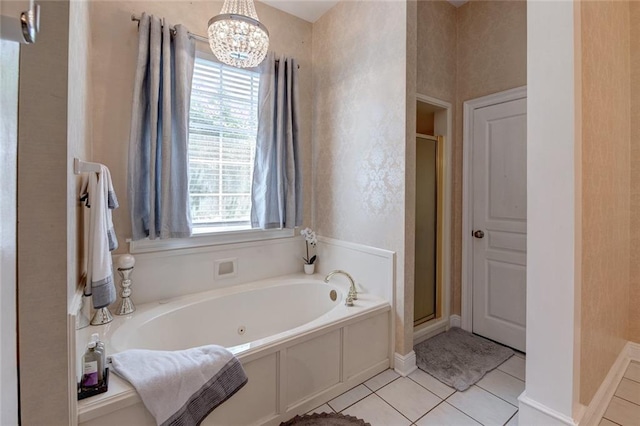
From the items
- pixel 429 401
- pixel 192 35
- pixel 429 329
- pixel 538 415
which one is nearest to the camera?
pixel 538 415

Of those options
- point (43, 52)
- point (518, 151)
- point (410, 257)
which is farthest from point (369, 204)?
point (43, 52)

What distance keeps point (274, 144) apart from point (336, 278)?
1296 mm

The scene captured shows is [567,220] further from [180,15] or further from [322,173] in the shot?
[180,15]

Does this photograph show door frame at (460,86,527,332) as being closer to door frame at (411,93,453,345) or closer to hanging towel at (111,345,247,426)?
door frame at (411,93,453,345)

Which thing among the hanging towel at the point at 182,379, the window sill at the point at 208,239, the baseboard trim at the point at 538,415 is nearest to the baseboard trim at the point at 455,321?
the baseboard trim at the point at 538,415

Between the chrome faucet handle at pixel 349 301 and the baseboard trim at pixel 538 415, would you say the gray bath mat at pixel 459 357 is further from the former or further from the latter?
the chrome faucet handle at pixel 349 301

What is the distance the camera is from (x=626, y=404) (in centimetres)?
158

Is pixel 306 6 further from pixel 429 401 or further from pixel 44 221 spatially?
pixel 429 401

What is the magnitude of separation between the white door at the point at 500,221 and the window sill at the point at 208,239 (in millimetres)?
1770

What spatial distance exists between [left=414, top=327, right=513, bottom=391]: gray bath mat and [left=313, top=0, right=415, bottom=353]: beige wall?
28 cm

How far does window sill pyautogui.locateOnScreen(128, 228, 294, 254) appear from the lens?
205cm

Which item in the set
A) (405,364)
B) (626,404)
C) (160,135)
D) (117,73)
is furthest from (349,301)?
(117,73)

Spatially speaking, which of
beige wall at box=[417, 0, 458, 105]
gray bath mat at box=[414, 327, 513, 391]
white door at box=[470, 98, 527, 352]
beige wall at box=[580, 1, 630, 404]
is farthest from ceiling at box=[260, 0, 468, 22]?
gray bath mat at box=[414, 327, 513, 391]

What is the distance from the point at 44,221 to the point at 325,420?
1578mm
